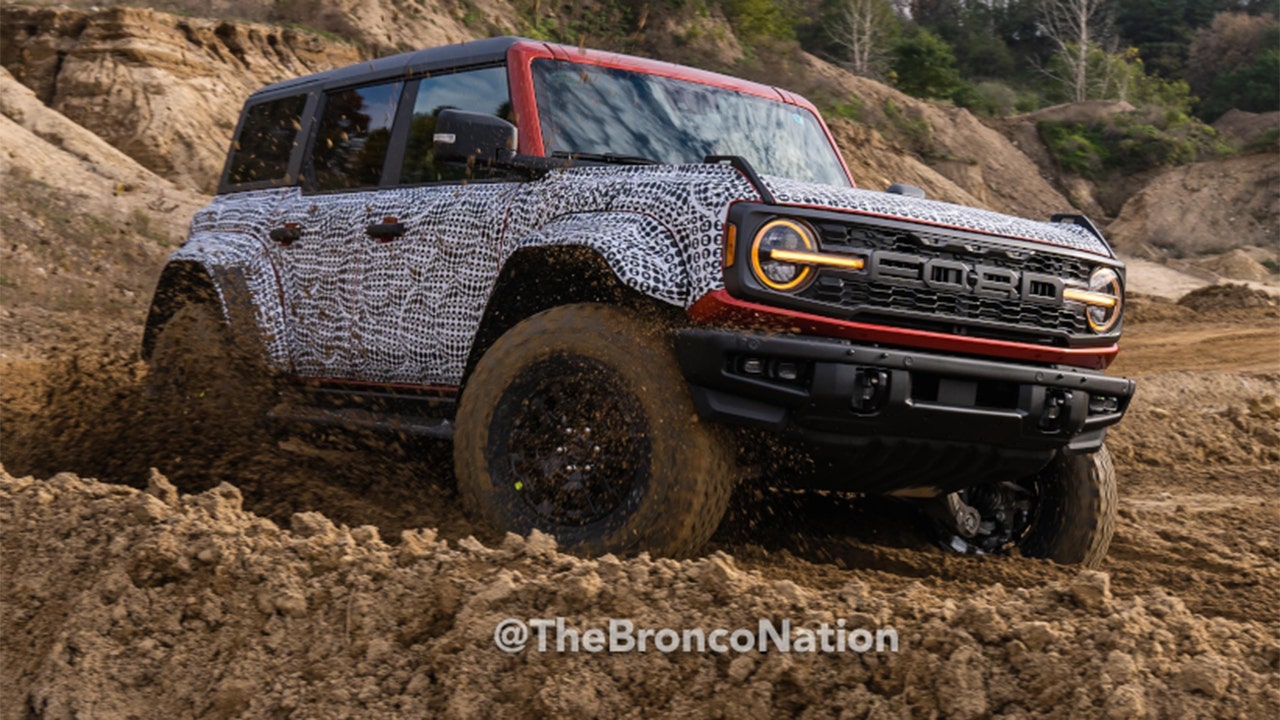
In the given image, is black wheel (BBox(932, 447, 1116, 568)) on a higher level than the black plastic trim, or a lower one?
lower

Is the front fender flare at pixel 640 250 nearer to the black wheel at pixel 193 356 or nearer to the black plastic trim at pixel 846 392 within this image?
the black plastic trim at pixel 846 392

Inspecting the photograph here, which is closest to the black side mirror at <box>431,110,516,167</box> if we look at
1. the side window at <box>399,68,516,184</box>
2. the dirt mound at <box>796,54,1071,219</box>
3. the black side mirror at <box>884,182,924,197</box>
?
the side window at <box>399,68,516,184</box>

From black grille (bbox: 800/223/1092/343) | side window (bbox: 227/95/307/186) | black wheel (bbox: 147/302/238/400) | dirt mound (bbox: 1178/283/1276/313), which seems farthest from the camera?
dirt mound (bbox: 1178/283/1276/313)

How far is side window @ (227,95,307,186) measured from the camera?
626 cm

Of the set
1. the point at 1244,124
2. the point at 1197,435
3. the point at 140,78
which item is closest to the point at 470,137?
the point at 1197,435

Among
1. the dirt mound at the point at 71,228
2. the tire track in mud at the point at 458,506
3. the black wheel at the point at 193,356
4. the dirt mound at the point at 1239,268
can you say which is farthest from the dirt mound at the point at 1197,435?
the dirt mound at the point at 1239,268

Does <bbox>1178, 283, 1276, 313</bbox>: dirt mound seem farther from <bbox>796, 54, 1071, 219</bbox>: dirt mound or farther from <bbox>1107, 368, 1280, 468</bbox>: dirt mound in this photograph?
<bbox>796, 54, 1071, 219</bbox>: dirt mound

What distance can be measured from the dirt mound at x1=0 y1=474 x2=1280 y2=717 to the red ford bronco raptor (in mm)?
466

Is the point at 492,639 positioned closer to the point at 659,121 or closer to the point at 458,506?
the point at 458,506

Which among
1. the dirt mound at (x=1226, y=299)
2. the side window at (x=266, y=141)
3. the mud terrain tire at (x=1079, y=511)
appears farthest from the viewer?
the dirt mound at (x=1226, y=299)

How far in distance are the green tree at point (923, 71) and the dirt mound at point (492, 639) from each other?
39.3m

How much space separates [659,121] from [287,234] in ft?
5.76

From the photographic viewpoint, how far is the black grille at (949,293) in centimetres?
392

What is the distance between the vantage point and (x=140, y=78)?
18.5m
